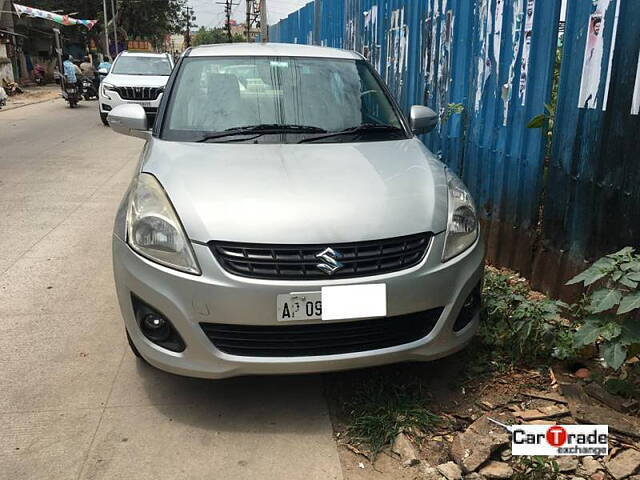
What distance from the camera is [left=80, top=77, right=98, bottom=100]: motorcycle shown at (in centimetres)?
2202

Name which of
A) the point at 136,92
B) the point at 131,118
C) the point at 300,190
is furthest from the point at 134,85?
the point at 300,190

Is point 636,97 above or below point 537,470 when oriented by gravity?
above

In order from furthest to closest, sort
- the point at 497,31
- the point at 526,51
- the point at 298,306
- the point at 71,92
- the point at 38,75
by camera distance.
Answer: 1. the point at 38,75
2. the point at 71,92
3. the point at 497,31
4. the point at 526,51
5. the point at 298,306

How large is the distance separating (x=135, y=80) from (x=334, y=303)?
483 inches

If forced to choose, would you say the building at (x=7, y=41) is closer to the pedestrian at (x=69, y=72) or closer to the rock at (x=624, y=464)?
the pedestrian at (x=69, y=72)

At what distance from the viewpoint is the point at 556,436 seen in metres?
2.58

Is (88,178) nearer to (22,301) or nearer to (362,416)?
(22,301)

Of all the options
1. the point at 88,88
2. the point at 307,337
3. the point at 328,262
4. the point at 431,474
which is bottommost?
the point at 431,474

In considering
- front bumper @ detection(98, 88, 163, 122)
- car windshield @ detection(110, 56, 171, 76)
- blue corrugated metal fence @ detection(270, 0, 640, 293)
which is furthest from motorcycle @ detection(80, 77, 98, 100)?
blue corrugated metal fence @ detection(270, 0, 640, 293)

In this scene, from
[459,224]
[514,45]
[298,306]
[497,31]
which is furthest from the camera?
[497,31]

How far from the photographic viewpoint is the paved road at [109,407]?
2488mm

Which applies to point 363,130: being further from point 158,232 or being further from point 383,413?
point 383,413

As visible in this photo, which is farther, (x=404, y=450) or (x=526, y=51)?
(x=526, y=51)

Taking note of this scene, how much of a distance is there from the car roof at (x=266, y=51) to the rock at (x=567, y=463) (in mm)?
2912
